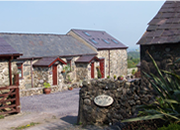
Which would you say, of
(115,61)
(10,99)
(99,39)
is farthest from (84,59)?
(10,99)

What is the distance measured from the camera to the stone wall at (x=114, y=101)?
7805mm

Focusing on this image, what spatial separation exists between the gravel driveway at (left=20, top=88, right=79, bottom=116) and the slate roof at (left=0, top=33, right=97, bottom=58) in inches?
158

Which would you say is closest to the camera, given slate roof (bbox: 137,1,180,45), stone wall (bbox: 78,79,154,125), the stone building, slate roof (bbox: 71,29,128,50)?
slate roof (bbox: 137,1,180,45)

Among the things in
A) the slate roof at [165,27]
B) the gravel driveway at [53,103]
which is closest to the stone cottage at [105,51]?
the gravel driveway at [53,103]

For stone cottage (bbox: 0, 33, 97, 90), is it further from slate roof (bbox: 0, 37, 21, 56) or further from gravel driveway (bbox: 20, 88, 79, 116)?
slate roof (bbox: 0, 37, 21, 56)

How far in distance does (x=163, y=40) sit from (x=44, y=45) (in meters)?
16.0

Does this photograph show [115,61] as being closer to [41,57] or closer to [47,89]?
[41,57]

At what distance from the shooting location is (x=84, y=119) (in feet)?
27.1

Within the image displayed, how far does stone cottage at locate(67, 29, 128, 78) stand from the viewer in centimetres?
2467

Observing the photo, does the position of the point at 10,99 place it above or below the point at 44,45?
below

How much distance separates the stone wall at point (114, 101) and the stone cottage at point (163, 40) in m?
1.26

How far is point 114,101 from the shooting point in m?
8.01

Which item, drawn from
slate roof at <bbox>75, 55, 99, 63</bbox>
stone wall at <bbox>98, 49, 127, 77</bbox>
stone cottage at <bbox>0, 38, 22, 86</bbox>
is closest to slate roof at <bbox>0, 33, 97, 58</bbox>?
slate roof at <bbox>75, 55, 99, 63</bbox>

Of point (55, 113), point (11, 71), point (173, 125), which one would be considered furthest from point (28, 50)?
point (173, 125)
